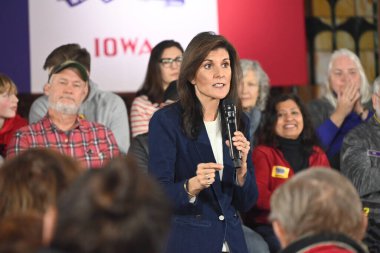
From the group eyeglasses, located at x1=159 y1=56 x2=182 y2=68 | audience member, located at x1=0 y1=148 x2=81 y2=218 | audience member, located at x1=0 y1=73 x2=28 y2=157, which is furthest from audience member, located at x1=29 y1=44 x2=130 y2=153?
audience member, located at x1=0 y1=148 x2=81 y2=218

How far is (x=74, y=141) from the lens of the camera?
4.30 metres

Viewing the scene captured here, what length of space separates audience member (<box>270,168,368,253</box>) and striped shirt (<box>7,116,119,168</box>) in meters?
2.24

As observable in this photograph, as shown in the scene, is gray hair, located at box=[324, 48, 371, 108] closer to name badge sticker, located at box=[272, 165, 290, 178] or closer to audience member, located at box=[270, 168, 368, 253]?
name badge sticker, located at box=[272, 165, 290, 178]

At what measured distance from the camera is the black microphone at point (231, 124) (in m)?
3.29

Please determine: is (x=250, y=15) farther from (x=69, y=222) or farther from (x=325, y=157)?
(x=69, y=222)

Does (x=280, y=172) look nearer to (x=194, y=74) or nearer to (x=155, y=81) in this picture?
(x=155, y=81)

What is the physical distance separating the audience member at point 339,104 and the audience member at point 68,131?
152cm

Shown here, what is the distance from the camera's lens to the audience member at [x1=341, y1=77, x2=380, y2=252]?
4.46m

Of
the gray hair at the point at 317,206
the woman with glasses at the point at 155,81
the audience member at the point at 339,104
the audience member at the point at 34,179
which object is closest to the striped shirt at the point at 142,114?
the woman with glasses at the point at 155,81

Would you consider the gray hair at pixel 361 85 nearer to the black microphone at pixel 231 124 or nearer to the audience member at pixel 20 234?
the black microphone at pixel 231 124

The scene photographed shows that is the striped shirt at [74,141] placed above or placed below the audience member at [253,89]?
below

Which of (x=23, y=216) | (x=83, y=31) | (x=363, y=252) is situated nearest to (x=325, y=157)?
(x=83, y=31)

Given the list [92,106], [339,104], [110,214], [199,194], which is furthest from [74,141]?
[110,214]

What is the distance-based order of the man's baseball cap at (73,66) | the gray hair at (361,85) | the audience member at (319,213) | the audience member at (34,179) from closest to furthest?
the audience member at (34,179), the audience member at (319,213), the man's baseball cap at (73,66), the gray hair at (361,85)
